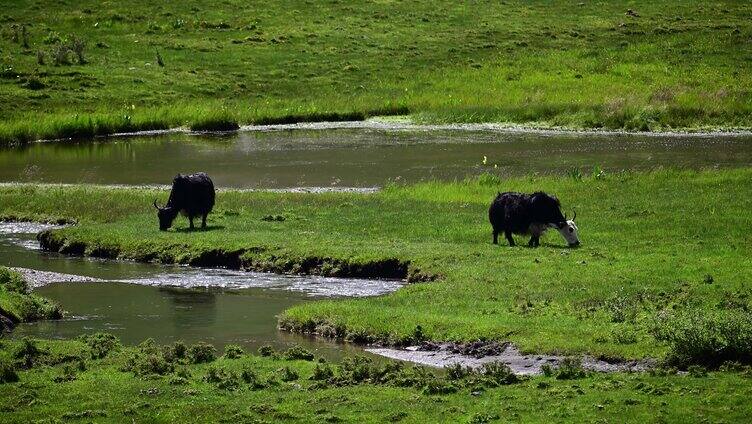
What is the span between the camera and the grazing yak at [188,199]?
34.8m

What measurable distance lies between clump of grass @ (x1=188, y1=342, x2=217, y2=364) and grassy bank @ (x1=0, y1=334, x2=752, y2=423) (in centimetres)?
3

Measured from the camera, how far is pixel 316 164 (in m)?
49.7

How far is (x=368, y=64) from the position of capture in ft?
241

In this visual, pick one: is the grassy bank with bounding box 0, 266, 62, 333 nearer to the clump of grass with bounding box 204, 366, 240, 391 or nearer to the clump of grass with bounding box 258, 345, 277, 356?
the clump of grass with bounding box 258, 345, 277, 356

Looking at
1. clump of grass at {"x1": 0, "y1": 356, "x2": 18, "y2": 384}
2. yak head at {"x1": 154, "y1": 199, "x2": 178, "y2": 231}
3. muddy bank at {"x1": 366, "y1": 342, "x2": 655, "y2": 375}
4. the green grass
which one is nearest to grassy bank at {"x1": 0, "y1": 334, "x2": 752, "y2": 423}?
clump of grass at {"x1": 0, "y1": 356, "x2": 18, "y2": 384}

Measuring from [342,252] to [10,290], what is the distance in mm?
7516

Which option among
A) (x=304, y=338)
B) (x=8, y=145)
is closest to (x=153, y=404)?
(x=304, y=338)

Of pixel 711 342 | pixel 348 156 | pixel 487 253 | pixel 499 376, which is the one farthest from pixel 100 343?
pixel 348 156

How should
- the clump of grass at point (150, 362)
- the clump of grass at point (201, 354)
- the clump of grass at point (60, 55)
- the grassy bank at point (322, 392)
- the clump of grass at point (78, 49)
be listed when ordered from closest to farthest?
the grassy bank at point (322, 392), the clump of grass at point (150, 362), the clump of grass at point (201, 354), the clump of grass at point (60, 55), the clump of grass at point (78, 49)

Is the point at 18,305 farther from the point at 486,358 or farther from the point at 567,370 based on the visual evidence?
the point at 567,370

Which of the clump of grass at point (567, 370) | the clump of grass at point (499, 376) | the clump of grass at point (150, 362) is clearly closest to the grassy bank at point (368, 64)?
the clump of grass at point (150, 362)

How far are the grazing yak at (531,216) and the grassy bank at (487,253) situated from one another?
0.43 meters

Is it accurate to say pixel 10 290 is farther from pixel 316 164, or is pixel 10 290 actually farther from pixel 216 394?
pixel 316 164

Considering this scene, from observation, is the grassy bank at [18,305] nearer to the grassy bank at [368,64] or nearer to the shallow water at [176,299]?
the shallow water at [176,299]
